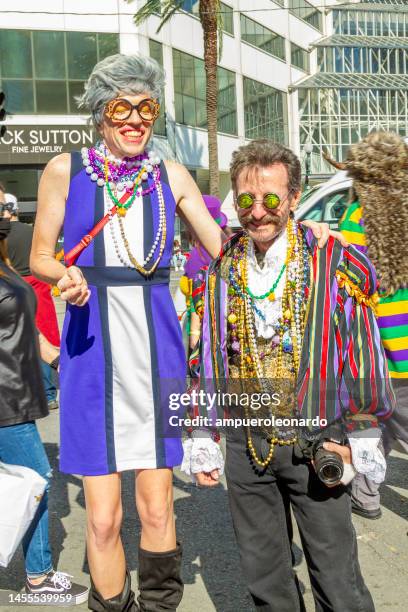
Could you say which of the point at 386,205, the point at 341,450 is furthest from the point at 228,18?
the point at 341,450

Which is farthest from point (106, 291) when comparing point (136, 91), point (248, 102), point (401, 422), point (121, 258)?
point (248, 102)

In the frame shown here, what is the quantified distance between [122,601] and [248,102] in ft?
114

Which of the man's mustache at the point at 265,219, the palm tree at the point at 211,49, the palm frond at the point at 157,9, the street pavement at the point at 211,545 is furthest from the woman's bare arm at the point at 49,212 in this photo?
the palm frond at the point at 157,9

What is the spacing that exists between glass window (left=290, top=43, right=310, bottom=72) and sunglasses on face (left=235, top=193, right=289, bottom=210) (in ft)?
129

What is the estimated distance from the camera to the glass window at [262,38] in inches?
1348

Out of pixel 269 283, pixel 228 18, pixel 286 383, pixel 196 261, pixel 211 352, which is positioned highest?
pixel 228 18

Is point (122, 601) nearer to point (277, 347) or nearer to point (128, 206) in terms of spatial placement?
point (277, 347)

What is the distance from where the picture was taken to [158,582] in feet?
8.55

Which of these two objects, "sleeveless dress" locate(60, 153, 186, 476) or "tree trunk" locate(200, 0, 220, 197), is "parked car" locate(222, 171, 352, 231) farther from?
"tree trunk" locate(200, 0, 220, 197)

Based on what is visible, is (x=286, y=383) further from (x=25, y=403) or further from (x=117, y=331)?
(x=25, y=403)

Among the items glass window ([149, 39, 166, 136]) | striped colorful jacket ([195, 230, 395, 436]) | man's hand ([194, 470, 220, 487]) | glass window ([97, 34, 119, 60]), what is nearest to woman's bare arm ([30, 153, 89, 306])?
man's hand ([194, 470, 220, 487])

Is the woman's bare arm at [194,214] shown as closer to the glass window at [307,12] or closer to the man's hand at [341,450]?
the man's hand at [341,450]

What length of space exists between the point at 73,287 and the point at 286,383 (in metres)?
0.78

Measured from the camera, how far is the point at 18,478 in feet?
8.62
